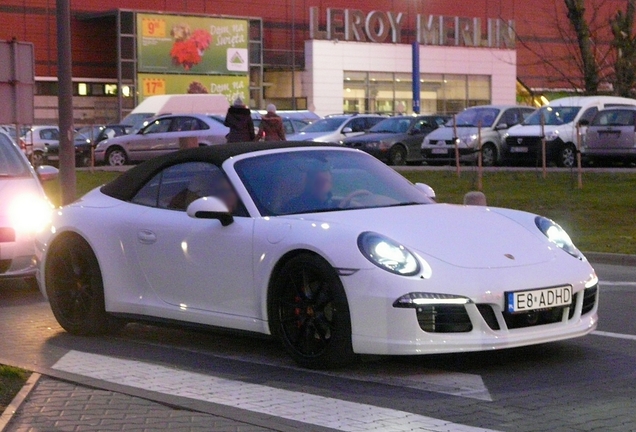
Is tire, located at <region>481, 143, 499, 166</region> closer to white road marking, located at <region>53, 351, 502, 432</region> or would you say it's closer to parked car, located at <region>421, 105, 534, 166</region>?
parked car, located at <region>421, 105, 534, 166</region>

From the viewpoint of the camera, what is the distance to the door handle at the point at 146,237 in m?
8.20

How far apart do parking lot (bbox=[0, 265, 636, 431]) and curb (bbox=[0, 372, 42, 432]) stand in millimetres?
57

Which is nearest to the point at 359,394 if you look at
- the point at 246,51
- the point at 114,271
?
the point at 114,271

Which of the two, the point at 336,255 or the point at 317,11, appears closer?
the point at 336,255

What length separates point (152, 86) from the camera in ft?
199

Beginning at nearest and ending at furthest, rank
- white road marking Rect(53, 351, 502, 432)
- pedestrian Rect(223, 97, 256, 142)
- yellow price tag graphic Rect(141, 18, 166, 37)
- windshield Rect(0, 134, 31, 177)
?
white road marking Rect(53, 351, 502, 432), windshield Rect(0, 134, 31, 177), pedestrian Rect(223, 97, 256, 142), yellow price tag graphic Rect(141, 18, 166, 37)

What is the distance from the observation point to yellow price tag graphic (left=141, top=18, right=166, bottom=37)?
198ft

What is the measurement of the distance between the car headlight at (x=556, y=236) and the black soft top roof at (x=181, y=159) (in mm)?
1584

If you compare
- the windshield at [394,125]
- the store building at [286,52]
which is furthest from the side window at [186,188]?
the store building at [286,52]

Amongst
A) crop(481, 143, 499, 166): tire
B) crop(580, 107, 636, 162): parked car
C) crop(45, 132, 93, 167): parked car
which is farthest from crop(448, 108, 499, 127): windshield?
crop(45, 132, 93, 167): parked car

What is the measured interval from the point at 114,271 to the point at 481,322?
2.86m

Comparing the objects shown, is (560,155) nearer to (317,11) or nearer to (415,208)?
(415,208)

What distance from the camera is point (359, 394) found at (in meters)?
6.56

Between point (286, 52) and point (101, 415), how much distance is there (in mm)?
62332
